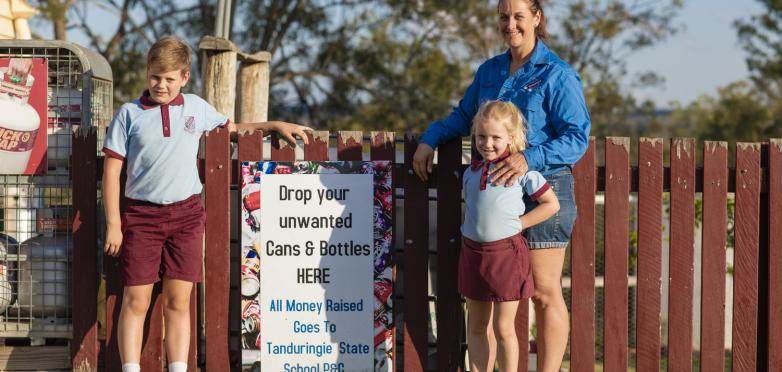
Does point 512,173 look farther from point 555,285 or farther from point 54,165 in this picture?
point 54,165

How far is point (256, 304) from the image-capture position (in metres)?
5.03

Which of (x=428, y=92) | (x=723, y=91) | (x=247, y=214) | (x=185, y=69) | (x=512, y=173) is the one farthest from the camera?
(x=723, y=91)

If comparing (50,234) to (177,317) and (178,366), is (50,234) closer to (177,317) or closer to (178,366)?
(177,317)

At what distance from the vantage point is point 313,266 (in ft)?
16.5

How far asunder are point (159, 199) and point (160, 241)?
219mm

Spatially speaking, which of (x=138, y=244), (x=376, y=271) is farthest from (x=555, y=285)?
(x=138, y=244)

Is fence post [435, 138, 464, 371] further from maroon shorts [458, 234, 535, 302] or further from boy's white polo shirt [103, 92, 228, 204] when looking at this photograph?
boy's white polo shirt [103, 92, 228, 204]

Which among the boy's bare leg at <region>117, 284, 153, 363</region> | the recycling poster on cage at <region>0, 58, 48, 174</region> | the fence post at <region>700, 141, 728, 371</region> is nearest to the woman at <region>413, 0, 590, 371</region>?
the fence post at <region>700, 141, 728, 371</region>

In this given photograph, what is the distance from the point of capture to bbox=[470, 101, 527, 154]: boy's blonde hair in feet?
14.2

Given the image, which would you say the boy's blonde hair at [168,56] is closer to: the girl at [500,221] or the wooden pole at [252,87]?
the girl at [500,221]

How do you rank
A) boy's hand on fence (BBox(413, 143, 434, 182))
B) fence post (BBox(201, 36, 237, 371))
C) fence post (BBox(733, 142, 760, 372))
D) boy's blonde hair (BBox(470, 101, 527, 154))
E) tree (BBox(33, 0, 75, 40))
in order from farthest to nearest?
tree (BBox(33, 0, 75, 40)) → fence post (BBox(733, 142, 760, 372)) → fence post (BBox(201, 36, 237, 371)) → boy's hand on fence (BBox(413, 143, 434, 182)) → boy's blonde hair (BBox(470, 101, 527, 154))

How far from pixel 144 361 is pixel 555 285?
2.18m

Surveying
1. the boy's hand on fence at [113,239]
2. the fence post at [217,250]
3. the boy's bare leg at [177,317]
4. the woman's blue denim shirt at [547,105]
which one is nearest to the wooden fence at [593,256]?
the fence post at [217,250]

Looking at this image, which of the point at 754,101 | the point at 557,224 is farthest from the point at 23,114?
the point at 754,101
